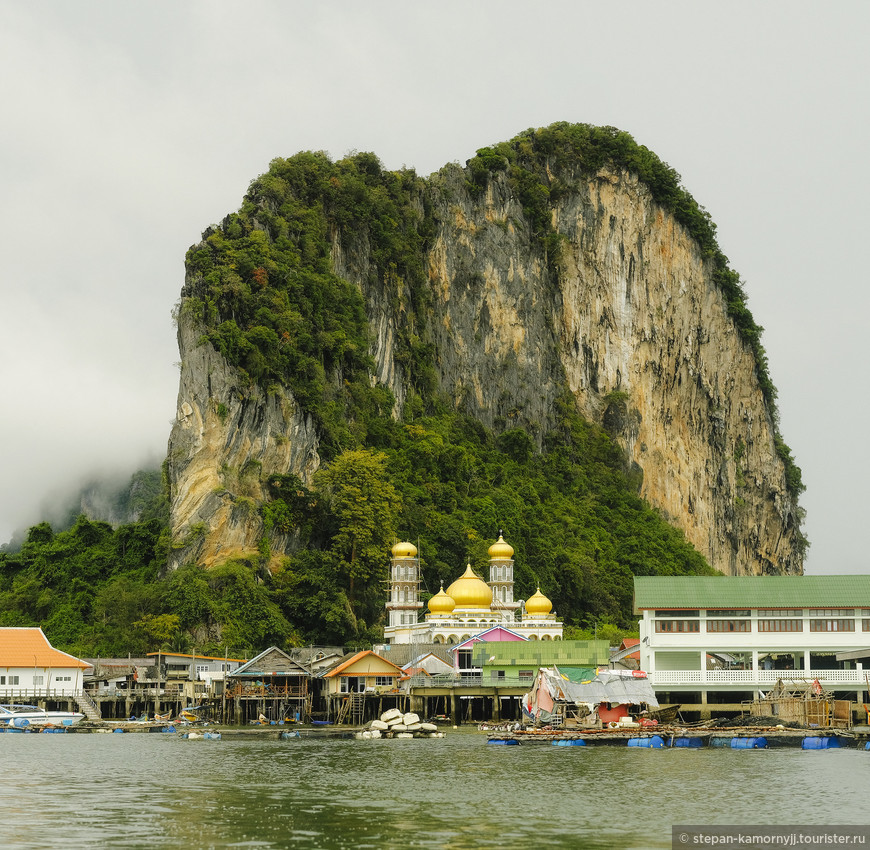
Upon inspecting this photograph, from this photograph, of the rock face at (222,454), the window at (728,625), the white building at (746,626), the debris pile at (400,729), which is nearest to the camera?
the debris pile at (400,729)

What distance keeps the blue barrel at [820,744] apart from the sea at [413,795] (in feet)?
2.20

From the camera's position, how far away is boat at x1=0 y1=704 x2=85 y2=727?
5994cm

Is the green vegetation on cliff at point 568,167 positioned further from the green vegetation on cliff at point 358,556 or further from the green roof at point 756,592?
the green roof at point 756,592

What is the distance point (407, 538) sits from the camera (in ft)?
286

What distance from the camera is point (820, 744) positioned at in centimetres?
4159

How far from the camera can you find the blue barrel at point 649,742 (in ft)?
142

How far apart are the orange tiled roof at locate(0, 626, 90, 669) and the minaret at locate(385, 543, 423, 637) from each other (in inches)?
786

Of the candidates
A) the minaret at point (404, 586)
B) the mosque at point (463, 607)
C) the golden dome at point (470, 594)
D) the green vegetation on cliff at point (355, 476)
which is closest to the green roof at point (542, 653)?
the mosque at point (463, 607)

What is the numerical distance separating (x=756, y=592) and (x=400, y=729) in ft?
53.7

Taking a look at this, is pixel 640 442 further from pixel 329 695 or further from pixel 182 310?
pixel 329 695

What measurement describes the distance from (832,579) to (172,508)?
40318 millimetres

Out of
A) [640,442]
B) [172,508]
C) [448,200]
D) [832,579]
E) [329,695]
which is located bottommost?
[329,695]

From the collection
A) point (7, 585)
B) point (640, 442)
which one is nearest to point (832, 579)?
point (7, 585)

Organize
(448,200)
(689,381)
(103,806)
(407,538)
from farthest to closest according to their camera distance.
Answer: (689,381), (448,200), (407,538), (103,806)
